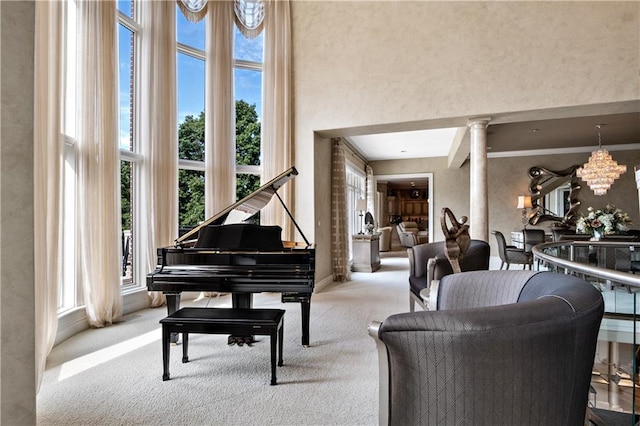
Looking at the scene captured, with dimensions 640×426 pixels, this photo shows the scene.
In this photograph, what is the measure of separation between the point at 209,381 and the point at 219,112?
13.3 ft

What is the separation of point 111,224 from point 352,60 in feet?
13.6

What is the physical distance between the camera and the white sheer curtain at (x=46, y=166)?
2.45 meters

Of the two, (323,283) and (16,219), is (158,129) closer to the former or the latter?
(323,283)

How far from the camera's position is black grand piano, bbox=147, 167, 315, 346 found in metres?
3.03

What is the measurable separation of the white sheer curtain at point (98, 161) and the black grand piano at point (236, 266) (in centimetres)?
116

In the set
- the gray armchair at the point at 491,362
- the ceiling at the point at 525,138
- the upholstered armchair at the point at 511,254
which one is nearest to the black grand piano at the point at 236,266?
the gray armchair at the point at 491,362

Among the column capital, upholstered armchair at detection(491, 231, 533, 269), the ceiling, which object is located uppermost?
the ceiling

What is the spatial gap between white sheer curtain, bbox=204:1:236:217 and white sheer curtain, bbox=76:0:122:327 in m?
1.44

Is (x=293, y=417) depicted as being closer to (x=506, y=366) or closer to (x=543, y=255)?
(x=506, y=366)

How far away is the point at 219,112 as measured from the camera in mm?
5281

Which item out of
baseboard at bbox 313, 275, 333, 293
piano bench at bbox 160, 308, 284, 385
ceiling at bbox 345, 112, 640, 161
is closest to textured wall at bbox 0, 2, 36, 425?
piano bench at bbox 160, 308, 284, 385

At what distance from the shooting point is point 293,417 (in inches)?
82.2

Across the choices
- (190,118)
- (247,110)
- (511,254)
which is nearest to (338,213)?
(247,110)

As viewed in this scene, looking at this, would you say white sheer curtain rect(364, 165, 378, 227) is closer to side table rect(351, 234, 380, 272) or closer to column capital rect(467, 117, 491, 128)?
side table rect(351, 234, 380, 272)
